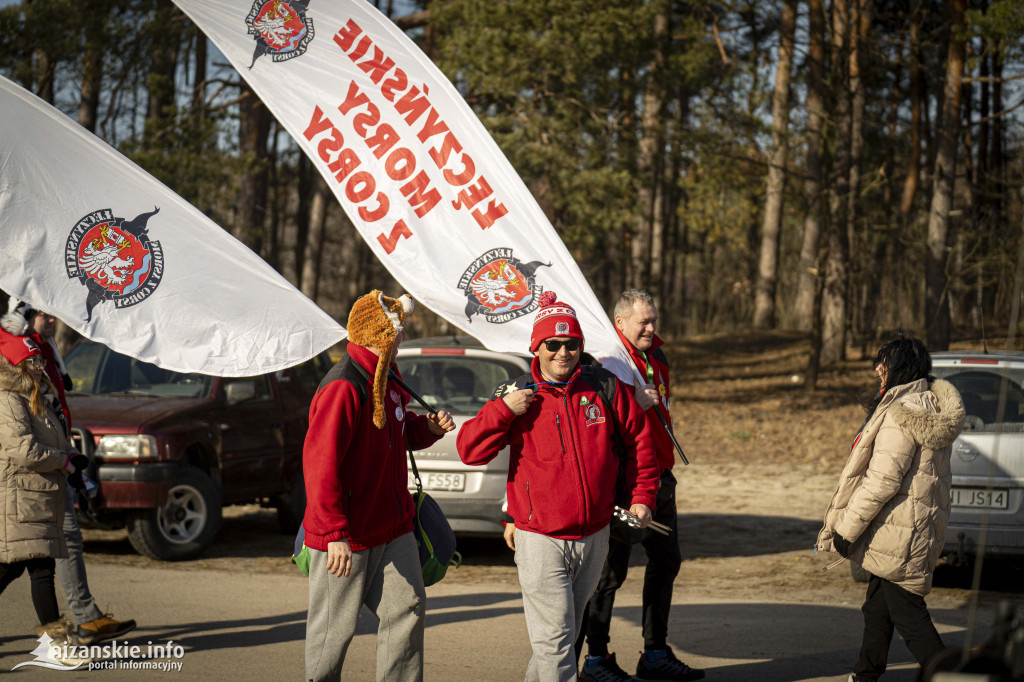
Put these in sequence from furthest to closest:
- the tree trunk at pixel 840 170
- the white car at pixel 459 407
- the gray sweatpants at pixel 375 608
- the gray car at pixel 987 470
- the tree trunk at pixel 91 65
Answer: the tree trunk at pixel 840 170 < the tree trunk at pixel 91 65 < the white car at pixel 459 407 < the gray car at pixel 987 470 < the gray sweatpants at pixel 375 608

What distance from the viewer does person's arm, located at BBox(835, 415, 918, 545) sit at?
482cm

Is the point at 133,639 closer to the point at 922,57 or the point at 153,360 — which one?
the point at 153,360

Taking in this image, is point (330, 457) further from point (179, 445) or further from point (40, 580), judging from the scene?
point (179, 445)

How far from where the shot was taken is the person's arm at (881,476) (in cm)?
482

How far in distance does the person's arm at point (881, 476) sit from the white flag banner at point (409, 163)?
1189 millimetres

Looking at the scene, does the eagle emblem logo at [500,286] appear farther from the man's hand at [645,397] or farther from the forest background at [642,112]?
the forest background at [642,112]

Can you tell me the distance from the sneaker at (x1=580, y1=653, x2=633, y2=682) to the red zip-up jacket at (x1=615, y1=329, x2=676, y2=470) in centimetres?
106

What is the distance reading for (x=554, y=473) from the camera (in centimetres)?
448

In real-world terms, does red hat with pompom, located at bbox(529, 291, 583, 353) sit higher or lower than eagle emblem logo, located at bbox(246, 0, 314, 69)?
lower

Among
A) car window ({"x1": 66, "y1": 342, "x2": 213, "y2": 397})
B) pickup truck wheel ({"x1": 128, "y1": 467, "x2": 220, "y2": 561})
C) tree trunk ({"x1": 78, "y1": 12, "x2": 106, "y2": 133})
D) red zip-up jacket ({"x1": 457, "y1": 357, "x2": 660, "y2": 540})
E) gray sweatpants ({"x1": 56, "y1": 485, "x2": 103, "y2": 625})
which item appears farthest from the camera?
tree trunk ({"x1": 78, "y1": 12, "x2": 106, "y2": 133})

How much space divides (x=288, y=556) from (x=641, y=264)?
15376 millimetres

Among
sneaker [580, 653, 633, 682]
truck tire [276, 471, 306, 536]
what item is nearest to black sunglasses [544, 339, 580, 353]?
sneaker [580, 653, 633, 682]

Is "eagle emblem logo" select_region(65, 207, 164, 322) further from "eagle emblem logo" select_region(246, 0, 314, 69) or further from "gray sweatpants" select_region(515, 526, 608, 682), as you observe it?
→ "gray sweatpants" select_region(515, 526, 608, 682)

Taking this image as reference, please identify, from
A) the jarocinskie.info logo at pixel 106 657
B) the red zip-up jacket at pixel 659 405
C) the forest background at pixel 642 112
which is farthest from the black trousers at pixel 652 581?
the forest background at pixel 642 112
